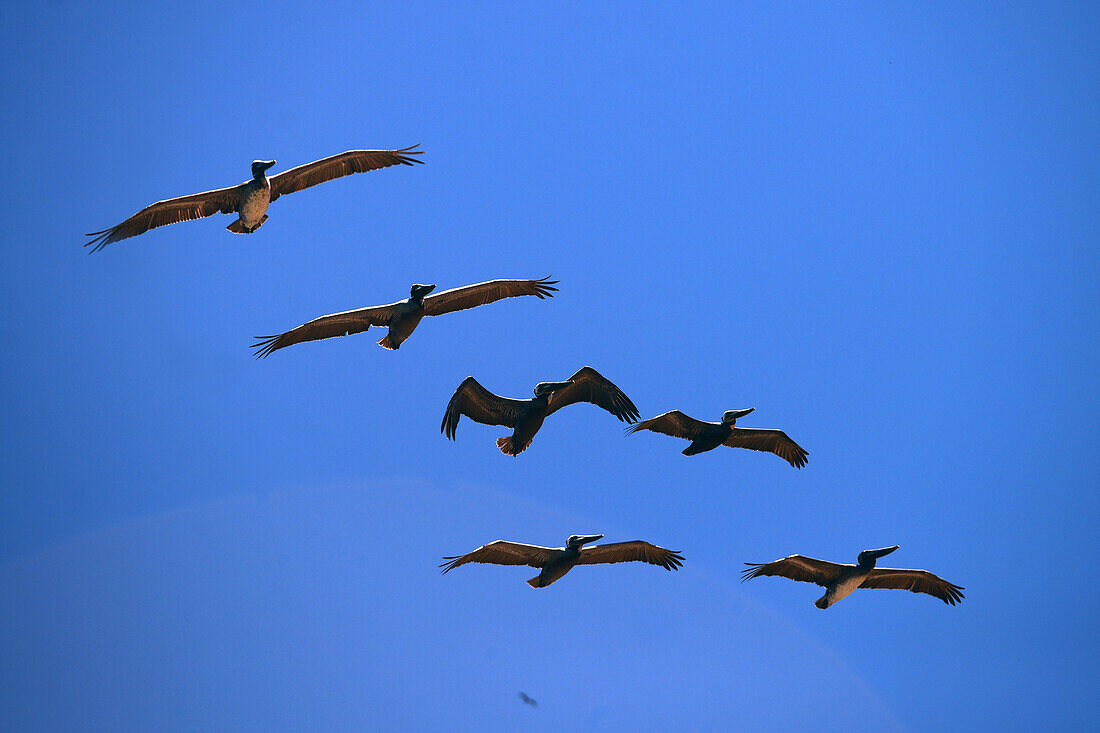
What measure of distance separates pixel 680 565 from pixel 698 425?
12.6 feet

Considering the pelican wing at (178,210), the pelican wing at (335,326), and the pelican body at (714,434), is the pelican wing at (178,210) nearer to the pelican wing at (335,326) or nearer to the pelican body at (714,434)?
the pelican wing at (335,326)

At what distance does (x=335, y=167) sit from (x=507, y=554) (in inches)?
393

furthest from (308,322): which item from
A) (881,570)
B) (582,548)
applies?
(881,570)

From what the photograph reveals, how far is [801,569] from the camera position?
28.8 meters

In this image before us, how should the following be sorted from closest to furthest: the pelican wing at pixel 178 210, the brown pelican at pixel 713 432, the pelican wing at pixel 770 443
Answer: the pelican wing at pixel 178 210
the brown pelican at pixel 713 432
the pelican wing at pixel 770 443

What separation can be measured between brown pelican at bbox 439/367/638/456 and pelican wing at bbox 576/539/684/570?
3.92 m

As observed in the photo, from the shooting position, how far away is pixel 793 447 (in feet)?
99.7

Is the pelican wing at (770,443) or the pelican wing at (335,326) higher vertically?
the pelican wing at (770,443)

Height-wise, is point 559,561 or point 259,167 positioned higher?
point 259,167

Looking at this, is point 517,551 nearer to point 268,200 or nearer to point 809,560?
point 809,560

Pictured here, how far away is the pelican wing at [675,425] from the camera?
2750 centimetres

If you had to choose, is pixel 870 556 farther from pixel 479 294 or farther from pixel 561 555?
pixel 479 294

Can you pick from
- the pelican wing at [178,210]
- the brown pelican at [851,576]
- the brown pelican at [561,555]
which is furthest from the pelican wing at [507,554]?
the pelican wing at [178,210]

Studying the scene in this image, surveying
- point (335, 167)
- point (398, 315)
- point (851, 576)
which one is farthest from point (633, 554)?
point (335, 167)
